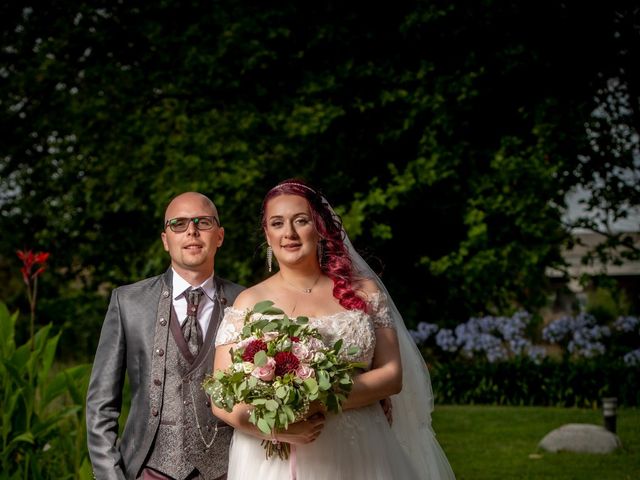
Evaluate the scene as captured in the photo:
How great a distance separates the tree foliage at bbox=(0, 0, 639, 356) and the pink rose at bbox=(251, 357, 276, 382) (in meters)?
8.31

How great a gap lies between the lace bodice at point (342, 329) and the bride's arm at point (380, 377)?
44 millimetres

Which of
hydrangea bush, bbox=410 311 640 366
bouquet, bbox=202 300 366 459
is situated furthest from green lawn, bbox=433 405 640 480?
bouquet, bbox=202 300 366 459

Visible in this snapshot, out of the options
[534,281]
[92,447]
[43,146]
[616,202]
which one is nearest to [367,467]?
[92,447]

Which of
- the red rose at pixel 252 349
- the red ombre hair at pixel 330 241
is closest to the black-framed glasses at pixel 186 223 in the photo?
the red ombre hair at pixel 330 241

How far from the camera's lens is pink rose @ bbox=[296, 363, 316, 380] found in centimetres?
313

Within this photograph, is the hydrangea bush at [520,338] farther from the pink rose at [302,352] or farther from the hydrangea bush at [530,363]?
the pink rose at [302,352]

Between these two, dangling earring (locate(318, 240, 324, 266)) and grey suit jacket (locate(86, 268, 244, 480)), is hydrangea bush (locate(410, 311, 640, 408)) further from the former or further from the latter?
grey suit jacket (locate(86, 268, 244, 480))

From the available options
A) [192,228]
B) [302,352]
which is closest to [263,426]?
[302,352]

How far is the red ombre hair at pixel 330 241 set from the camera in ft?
12.1

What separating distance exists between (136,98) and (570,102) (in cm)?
619

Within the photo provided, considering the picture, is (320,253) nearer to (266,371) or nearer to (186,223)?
(186,223)

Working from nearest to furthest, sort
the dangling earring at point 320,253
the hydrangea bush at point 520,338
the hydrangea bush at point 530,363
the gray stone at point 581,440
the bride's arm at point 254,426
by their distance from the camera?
the bride's arm at point 254,426 → the dangling earring at point 320,253 → the gray stone at point 581,440 → the hydrangea bush at point 530,363 → the hydrangea bush at point 520,338

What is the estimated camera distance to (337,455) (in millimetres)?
3629

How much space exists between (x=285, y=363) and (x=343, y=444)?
0.65m
